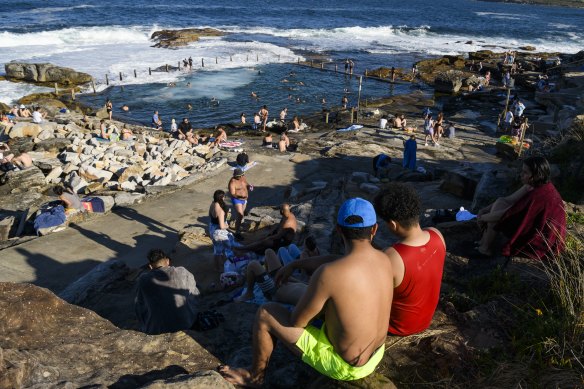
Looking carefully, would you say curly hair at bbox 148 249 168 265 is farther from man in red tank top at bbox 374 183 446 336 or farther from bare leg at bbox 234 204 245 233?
bare leg at bbox 234 204 245 233

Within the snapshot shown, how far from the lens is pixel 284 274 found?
14.8ft

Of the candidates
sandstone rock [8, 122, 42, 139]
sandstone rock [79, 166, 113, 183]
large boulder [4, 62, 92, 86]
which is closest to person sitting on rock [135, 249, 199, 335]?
sandstone rock [79, 166, 113, 183]

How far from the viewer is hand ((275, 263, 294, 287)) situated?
4.41m

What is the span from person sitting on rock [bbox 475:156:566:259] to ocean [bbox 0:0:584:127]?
23009mm

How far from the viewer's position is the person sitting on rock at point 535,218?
4.76m

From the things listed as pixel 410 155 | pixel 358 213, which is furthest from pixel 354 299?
pixel 410 155

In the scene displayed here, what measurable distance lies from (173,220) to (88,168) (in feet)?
16.3

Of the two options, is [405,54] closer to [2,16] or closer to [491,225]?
[491,225]

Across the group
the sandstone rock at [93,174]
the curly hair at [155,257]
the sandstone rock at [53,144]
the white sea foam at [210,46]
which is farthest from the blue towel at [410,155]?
the white sea foam at [210,46]

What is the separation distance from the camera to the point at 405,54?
169 feet

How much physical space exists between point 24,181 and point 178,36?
4419 cm

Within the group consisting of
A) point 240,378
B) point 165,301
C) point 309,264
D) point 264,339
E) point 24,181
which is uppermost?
point 309,264

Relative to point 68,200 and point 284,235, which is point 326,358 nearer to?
point 284,235

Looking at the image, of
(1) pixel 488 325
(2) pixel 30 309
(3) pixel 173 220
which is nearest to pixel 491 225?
(1) pixel 488 325
